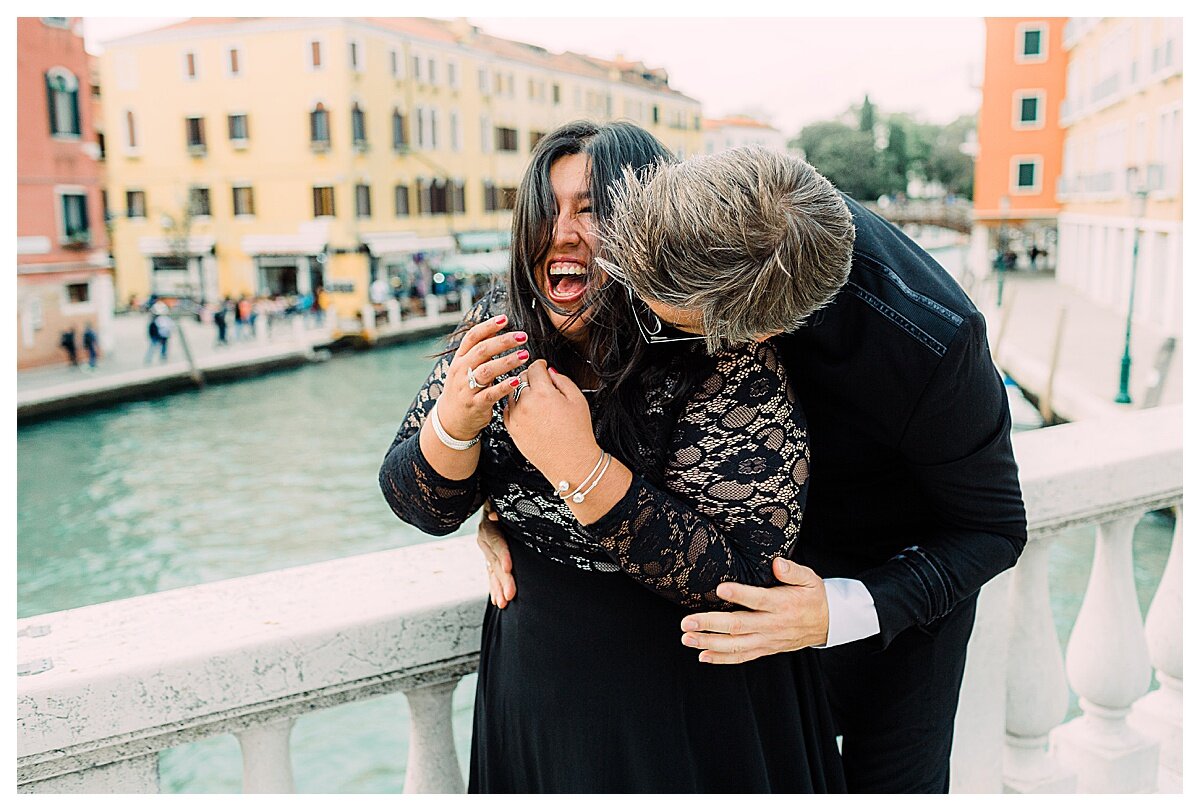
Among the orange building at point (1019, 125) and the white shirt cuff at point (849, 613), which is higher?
the orange building at point (1019, 125)

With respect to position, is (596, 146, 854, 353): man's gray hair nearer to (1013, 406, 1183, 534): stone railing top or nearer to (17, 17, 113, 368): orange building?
(1013, 406, 1183, 534): stone railing top

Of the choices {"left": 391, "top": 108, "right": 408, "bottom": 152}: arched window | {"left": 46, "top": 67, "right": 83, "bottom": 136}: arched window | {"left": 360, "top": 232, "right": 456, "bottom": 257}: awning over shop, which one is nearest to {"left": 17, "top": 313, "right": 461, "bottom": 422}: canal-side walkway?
{"left": 360, "top": 232, "right": 456, "bottom": 257}: awning over shop

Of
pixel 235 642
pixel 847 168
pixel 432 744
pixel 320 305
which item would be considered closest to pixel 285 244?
pixel 320 305

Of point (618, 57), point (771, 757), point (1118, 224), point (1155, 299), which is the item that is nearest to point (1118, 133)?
point (1118, 224)

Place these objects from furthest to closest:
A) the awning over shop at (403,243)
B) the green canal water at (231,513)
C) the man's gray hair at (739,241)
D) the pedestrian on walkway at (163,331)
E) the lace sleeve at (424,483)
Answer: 1. the awning over shop at (403,243)
2. the pedestrian on walkway at (163,331)
3. the green canal water at (231,513)
4. the lace sleeve at (424,483)
5. the man's gray hair at (739,241)

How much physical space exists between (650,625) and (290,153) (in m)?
25.3

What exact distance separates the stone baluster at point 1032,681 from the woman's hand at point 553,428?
0.77m

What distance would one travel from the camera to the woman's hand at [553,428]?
82 centimetres

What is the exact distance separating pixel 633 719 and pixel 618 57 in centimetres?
2200

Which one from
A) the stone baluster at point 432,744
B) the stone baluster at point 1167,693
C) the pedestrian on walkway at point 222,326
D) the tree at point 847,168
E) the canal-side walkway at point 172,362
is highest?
the tree at point 847,168

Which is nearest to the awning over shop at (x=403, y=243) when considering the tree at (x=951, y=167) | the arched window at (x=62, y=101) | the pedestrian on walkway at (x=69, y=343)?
the arched window at (x=62, y=101)

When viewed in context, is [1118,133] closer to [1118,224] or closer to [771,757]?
[1118,224]

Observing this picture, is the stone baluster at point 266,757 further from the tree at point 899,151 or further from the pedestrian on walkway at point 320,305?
the tree at point 899,151

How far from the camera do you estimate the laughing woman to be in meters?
0.83
